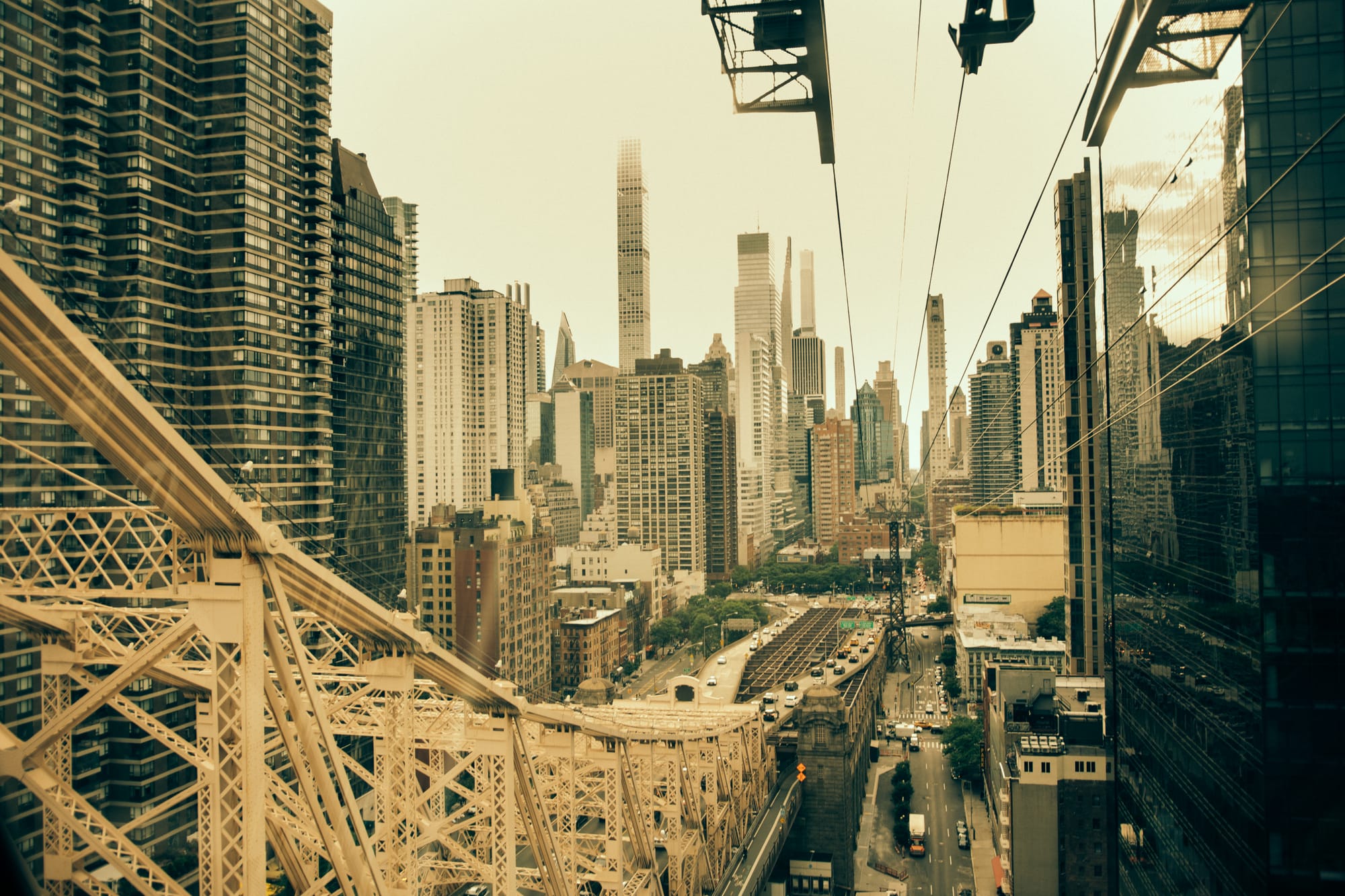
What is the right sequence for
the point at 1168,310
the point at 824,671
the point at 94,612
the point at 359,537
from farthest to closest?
the point at 824,671, the point at 359,537, the point at 1168,310, the point at 94,612

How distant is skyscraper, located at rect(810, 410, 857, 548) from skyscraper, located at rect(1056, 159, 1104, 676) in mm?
31765

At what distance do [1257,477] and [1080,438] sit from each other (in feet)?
45.3

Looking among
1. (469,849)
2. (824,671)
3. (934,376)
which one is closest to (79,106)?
(469,849)

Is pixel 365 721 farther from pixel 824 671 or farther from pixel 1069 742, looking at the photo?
pixel 824 671

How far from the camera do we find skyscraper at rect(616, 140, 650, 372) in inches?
2015

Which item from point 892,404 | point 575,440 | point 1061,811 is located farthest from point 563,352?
point 1061,811

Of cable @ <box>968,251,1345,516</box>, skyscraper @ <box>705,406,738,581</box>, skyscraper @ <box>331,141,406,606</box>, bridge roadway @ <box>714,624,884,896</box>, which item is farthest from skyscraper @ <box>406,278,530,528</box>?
cable @ <box>968,251,1345,516</box>

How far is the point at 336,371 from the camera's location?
490 inches

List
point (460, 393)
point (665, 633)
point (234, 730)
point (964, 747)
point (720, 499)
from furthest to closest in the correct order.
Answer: point (720, 499)
point (460, 393)
point (665, 633)
point (964, 747)
point (234, 730)

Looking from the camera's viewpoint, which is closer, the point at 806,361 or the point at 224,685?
the point at 224,685

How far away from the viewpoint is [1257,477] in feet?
25.1

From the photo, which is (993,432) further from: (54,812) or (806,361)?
(806,361)

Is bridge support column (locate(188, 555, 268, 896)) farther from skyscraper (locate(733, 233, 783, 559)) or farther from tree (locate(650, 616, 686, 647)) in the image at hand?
skyscraper (locate(733, 233, 783, 559))

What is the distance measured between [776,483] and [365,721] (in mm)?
53820
